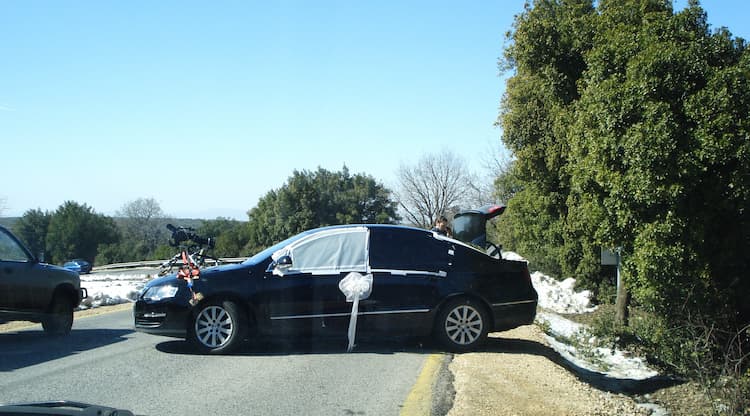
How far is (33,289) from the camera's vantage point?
10.2 m

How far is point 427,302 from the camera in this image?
8930mm

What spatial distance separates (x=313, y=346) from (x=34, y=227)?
226ft

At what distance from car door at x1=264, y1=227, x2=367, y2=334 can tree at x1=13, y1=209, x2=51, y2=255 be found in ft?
216

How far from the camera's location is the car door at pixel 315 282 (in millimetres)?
8719

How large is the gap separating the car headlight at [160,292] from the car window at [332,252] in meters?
1.61

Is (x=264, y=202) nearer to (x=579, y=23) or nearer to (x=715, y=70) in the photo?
(x=579, y=23)

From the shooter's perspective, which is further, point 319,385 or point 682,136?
point 682,136

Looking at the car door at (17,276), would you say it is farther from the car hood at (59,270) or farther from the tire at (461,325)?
the tire at (461,325)

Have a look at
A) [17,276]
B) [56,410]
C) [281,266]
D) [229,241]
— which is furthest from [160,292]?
[229,241]

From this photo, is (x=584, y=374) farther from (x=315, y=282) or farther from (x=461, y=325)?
(x=315, y=282)

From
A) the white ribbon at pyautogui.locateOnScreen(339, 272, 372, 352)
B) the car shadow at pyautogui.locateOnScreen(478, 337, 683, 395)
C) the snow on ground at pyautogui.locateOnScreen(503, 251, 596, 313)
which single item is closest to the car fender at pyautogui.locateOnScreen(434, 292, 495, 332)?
the car shadow at pyautogui.locateOnScreen(478, 337, 683, 395)

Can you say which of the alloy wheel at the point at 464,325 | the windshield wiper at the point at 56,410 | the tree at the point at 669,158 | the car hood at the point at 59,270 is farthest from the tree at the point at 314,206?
the windshield wiper at the point at 56,410

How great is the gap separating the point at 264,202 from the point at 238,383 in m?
59.4

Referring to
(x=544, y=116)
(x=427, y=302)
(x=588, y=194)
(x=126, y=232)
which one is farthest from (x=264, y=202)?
(x=427, y=302)
